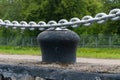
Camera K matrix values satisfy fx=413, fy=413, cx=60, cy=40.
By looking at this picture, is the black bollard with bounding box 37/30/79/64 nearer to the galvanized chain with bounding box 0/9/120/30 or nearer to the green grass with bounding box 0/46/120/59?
the galvanized chain with bounding box 0/9/120/30

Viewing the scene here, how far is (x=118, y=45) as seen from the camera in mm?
34938

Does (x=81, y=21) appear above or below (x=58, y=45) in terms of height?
above

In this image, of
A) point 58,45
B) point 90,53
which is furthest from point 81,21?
point 90,53

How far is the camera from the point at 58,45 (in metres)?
4.95

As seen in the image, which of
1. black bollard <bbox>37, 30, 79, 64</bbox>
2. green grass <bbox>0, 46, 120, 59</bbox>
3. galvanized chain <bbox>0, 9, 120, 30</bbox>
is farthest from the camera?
green grass <bbox>0, 46, 120, 59</bbox>

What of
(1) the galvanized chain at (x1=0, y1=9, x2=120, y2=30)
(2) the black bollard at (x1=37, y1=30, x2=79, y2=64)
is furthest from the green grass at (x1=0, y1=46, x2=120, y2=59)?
(1) the galvanized chain at (x1=0, y1=9, x2=120, y2=30)

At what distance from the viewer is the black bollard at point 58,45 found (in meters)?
4.95

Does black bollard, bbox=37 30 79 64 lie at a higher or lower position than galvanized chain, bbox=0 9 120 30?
lower

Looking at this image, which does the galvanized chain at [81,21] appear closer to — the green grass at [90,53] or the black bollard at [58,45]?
the black bollard at [58,45]

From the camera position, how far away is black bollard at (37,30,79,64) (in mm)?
4953

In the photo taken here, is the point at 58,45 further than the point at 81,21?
Yes

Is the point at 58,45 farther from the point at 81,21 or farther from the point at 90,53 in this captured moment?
the point at 90,53

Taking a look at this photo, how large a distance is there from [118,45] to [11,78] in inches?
1222

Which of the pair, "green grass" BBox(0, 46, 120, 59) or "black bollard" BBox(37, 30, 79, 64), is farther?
"green grass" BBox(0, 46, 120, 59)
